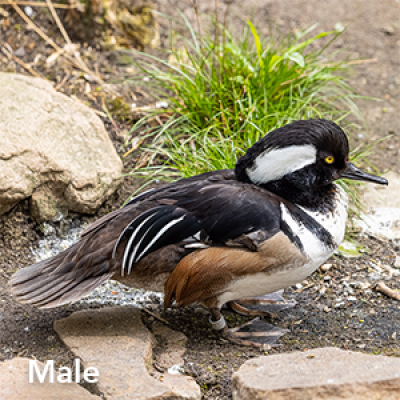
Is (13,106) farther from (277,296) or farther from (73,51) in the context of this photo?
(277,296)

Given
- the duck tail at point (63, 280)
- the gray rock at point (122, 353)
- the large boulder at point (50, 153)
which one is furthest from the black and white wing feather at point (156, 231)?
the large boulder at point (50, 153)

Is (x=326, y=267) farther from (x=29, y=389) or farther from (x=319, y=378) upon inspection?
(x=29, y=389)

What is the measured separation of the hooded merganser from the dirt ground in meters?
0.26

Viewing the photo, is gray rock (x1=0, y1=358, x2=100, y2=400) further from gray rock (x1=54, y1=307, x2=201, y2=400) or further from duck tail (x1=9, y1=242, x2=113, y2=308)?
duck tail (x1=9, y1=242, x2=113, y2=308)

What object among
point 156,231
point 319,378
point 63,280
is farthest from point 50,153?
point 319,378

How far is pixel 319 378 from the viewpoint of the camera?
229 centimetres

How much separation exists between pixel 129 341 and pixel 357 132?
3.12m

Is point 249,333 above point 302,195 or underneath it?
underneath

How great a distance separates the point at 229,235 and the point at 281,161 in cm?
47

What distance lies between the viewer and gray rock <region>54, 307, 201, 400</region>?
2.55 metres

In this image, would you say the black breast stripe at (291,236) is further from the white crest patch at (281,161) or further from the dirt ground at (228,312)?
the dirt ground at (228,312)

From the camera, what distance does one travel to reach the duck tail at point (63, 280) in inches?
115

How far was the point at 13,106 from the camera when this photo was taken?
13.1 feet

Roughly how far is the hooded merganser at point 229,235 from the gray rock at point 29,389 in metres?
0.40
